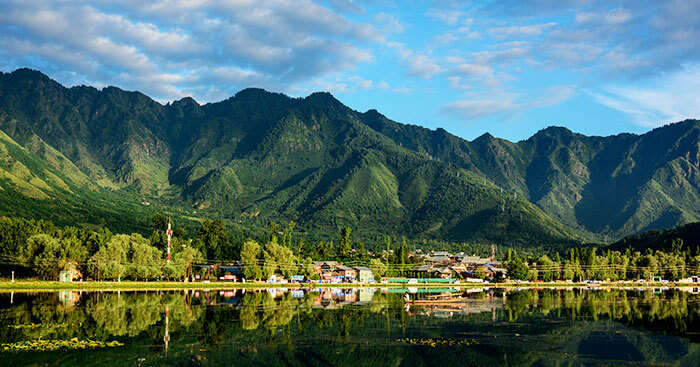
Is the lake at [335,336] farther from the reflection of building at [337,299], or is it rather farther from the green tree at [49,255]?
the green tree at [49,255]

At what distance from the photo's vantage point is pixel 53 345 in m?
44.8

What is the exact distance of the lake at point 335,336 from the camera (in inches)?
1646

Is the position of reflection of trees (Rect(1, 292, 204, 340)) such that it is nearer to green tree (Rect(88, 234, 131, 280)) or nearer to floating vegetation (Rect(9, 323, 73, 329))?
floating vegetation (Rect(9, 323, 73, 329))

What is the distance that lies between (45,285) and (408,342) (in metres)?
94.9

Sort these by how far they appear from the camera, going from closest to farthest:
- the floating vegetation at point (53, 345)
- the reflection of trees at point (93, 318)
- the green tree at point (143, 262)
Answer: the floating vegetation at point (53, 345) → the reflection of trees at point (93, 318) → the green tree at point (143, 262)

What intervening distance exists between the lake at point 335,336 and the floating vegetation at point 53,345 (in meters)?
0.08

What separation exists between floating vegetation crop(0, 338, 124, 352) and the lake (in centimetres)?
8

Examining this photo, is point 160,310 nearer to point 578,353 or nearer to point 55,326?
point 55,326

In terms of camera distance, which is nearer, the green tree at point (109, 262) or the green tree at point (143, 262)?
the green tree at point (109, 262)

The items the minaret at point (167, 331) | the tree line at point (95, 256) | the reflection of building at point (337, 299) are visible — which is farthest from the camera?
the tree line at point (95, 256)

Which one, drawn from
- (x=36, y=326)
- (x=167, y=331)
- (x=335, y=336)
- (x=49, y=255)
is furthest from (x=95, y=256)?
(x=335, y=336)

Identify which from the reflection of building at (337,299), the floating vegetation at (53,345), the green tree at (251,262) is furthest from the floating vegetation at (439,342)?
the green tree at (251,262)

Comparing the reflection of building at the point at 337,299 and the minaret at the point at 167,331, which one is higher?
the minaret at the point at 167,331

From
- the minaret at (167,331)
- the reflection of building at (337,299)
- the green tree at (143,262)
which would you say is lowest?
the reflection of building at (337,299)
